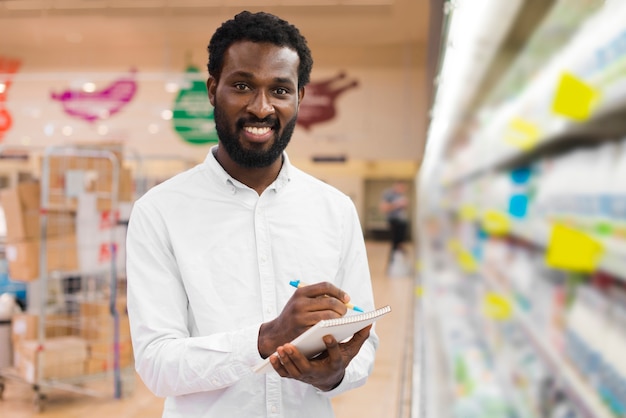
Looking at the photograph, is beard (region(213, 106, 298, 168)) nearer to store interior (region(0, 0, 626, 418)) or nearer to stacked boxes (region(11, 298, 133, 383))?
store interior (region(0, 0, 626, 418))

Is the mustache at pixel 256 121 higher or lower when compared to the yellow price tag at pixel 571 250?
higher

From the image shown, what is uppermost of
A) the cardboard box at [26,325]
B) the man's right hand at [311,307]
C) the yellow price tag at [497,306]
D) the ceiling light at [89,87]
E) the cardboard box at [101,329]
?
the ceiling light at [89,87]

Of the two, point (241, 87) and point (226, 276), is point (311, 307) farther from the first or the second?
point (241, 87)

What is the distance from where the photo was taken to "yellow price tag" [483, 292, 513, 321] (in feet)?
14.0

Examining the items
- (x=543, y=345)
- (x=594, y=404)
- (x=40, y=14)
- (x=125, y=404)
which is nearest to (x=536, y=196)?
(x=543, y=345)

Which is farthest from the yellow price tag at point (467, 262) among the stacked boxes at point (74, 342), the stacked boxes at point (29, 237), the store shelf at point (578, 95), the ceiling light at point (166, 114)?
the ceiling light at point (166, 114)

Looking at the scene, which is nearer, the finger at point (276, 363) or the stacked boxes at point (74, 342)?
the finger at point (276, 363)

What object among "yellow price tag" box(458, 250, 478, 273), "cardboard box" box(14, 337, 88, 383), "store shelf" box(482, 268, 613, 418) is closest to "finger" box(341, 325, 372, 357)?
"store shelf" box(482, 268, 613, 418)

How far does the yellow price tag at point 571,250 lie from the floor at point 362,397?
66cm

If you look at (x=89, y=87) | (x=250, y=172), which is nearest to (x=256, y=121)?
(x=250, y=172)

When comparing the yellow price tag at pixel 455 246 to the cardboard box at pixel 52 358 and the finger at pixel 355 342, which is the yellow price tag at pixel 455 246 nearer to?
the cardboard box at pixel 52 358

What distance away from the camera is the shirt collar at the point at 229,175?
1102 millimetres

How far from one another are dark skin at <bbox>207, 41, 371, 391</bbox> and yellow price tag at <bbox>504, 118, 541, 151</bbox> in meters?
2.55

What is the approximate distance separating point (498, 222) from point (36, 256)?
10.6 ft
